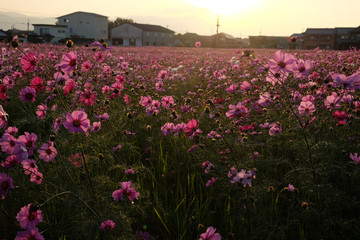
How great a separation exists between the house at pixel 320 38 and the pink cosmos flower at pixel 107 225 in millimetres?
54258

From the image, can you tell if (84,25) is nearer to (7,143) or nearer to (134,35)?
(134,35)

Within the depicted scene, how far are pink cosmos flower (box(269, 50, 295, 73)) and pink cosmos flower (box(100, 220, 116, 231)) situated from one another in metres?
1.16

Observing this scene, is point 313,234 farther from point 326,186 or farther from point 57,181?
point 57,181

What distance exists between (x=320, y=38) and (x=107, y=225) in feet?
184

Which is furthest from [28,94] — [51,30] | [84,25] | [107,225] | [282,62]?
[84,25]

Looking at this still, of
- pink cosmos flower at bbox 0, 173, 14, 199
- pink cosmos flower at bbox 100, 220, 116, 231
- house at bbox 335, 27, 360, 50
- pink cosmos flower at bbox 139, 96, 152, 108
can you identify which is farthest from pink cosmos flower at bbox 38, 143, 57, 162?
house at bbox 335, 27, 360, 50

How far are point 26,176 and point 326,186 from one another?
6.18 ft

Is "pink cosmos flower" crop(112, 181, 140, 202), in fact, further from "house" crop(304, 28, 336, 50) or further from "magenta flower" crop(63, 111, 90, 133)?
"house" crop(304, 28, 336, 50)

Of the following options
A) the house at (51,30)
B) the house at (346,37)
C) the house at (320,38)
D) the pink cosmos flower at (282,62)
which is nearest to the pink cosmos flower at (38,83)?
the pink cosmos flower at (282,62)

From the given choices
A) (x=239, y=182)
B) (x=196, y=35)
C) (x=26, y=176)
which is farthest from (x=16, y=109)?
(x=196, y=35)

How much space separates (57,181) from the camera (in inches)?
71.0

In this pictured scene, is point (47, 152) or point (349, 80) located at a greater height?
point (349, 80)

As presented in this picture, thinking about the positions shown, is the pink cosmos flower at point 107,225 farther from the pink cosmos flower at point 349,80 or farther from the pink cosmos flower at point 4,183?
the pink cosmos flower at point 349,80

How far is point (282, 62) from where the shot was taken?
4.97 feet
